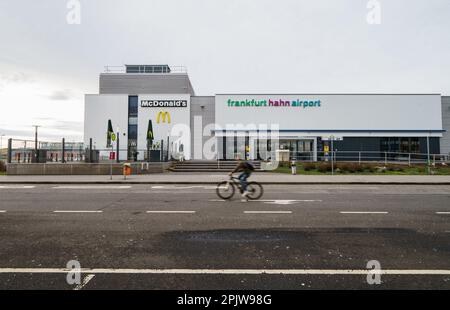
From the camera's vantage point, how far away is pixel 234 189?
33.0 feet

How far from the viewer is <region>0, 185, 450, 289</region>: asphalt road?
3334mm

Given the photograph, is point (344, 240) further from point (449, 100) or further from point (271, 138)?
point (449, 100)

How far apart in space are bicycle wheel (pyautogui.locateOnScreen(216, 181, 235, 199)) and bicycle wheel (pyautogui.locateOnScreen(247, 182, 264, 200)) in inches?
25.6

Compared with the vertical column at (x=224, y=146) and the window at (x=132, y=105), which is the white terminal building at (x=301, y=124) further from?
the window at (x=132, y=105)

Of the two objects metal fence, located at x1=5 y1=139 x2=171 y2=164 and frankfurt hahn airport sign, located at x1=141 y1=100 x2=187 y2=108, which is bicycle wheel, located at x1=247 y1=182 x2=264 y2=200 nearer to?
metal fence, located at x1=5 y1=139 x2=171 y2=164

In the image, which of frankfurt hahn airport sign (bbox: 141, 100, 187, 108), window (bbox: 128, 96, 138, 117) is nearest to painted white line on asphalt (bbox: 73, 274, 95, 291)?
frankfurt hahn airport sign (bbox: 141, 100, 187, 108)

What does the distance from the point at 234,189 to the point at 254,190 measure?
0.77 metres

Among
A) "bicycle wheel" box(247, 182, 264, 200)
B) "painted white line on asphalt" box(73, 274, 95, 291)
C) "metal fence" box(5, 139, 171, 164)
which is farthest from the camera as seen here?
"metal fence" box(5, 139, 171, 164)

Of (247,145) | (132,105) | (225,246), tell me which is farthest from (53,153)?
(247,145)

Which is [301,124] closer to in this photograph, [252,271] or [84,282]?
[252,271]

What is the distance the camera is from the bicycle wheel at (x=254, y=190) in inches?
394

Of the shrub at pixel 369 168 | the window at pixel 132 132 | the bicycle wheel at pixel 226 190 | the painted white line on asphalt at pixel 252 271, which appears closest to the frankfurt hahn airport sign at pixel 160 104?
the window at pixel 132 132
